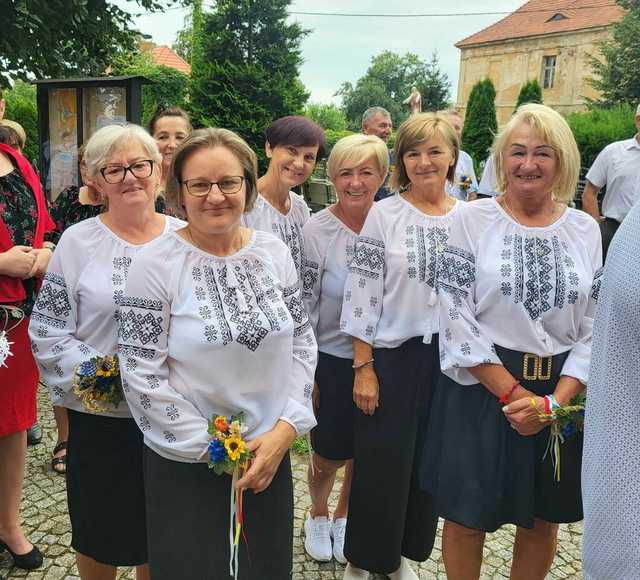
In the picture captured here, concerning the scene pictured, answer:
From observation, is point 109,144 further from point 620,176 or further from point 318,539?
point 620,176

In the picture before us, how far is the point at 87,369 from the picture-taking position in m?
2.13

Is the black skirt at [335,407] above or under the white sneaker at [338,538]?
above

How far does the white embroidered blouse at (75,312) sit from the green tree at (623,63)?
28.5 meters

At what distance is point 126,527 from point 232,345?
980 mm

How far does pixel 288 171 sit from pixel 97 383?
60.1 inches

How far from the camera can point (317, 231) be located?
10.3ft

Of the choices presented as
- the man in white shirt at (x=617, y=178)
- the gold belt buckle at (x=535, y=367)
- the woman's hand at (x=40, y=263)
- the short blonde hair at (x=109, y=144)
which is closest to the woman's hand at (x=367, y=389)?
the gold belt buckle at (x=535, y=367)

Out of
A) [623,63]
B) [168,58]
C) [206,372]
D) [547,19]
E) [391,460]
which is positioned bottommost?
[391,460]

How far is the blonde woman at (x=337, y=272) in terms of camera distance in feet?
9.98

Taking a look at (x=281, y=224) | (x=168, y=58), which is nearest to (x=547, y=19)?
(x=168, y=58)

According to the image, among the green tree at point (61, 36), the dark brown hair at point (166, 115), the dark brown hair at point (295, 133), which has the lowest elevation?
the dark brown hair at point (295, 133)

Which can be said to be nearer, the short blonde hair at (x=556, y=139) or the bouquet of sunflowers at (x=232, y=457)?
the bouquet of sunflowers at (x=232, y=457)

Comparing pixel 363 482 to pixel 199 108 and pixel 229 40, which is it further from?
pixel 229 40

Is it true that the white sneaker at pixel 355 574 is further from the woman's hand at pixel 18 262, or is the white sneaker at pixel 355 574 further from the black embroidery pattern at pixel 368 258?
the woman's hand at pixel 18 262
